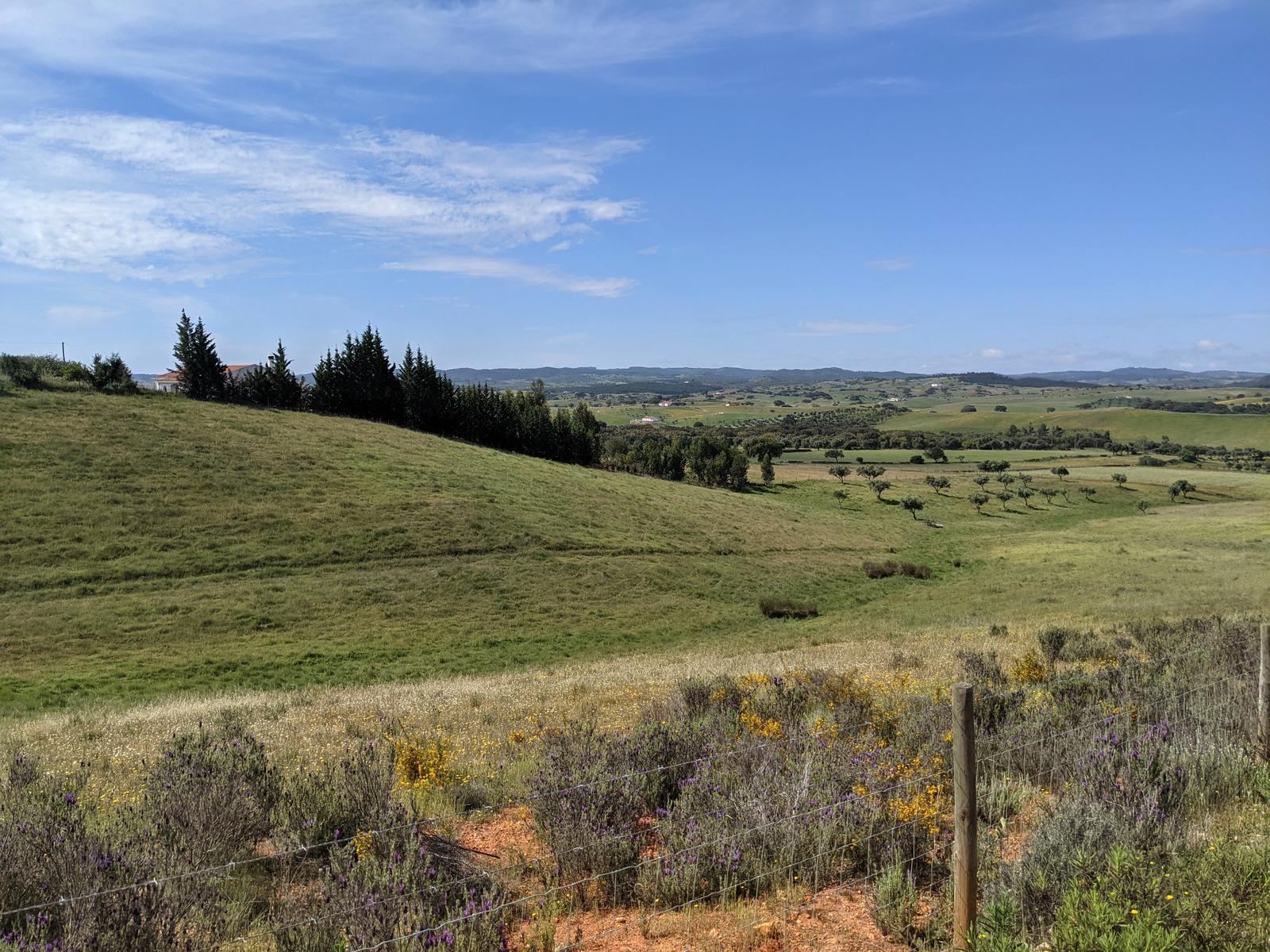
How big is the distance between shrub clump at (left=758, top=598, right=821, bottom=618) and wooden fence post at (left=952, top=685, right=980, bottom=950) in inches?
1237

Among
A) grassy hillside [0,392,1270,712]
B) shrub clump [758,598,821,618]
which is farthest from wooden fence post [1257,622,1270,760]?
shrub clump [758,598,821,618]

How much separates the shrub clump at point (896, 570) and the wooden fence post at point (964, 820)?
139ft

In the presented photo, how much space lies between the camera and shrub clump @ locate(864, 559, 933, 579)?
4522 cm

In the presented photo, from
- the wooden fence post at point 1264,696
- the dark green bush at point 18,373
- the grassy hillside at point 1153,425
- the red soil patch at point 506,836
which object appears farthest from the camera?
the grassy hillside at point 1153,425

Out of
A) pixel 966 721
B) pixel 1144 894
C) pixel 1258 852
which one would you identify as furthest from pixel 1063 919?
pixel 1258 852

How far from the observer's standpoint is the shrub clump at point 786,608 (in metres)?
35.5

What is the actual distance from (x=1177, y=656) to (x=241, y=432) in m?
55.3

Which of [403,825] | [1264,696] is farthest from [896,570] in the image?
[403,825]

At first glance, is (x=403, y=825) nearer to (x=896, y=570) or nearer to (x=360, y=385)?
(x=896, y=570)

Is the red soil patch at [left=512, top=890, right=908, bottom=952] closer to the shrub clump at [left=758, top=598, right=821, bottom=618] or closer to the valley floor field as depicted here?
the shrub clump at [left=758, top=598, right=821, bottom=618]

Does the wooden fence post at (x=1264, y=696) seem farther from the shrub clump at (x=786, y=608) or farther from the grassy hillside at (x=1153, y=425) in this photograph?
the grassy hillside at (x=1153, y=425)

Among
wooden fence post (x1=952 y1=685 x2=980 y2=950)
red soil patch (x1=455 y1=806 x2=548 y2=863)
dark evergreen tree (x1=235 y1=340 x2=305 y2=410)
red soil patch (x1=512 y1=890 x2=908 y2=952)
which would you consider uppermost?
dark evergreen tree (x1=235 y1=340 x2=305 y2=410)

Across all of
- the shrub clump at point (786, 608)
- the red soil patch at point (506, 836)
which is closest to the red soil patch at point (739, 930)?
the red soil patch at point (506, 836)

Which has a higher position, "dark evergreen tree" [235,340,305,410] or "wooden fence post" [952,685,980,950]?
"dark evergreen tree" [235,340,305,410]
